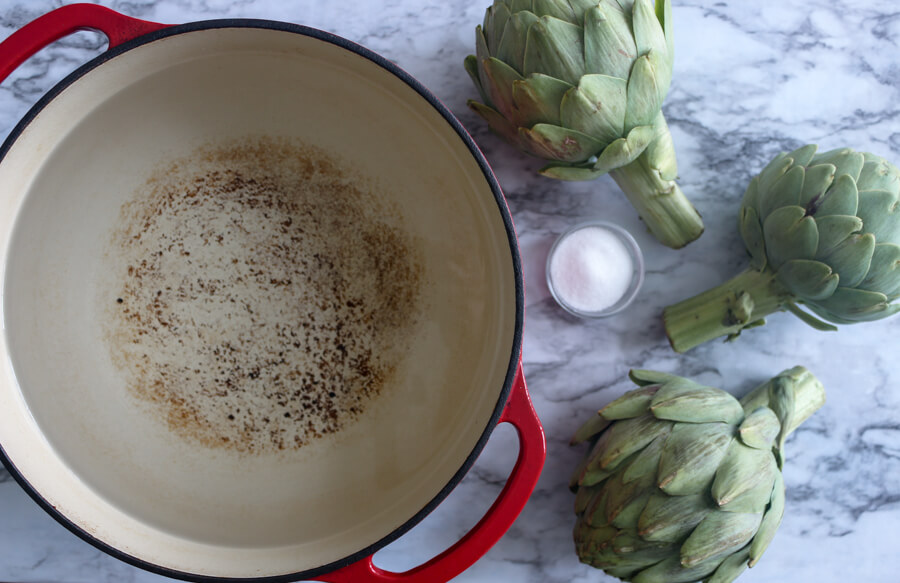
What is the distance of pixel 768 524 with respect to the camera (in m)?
0.68

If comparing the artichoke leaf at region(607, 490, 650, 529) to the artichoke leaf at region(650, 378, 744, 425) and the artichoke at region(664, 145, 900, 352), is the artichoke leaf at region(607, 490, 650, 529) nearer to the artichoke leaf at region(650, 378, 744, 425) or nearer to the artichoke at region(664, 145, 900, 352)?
the artichoke leaf at region(650, 378, 744, 425)

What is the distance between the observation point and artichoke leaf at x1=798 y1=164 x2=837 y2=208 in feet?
2.12

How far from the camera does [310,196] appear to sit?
0.74 metres

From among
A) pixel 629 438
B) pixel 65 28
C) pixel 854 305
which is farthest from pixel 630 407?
pixel 65 28

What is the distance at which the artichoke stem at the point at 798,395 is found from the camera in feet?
2.39

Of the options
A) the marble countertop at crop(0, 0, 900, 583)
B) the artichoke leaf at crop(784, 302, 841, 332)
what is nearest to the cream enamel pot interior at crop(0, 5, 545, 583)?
the marble countertop at crop(0, 0, 900, 583)

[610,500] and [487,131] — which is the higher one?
[487,131]

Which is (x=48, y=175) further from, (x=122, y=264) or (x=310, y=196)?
(x=310, y=196)

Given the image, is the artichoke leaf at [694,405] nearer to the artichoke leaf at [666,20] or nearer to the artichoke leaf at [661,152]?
the artichoke leaf at [661,152]

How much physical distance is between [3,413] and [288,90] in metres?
0.43

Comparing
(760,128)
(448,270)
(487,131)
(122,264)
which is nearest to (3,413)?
(122,264)

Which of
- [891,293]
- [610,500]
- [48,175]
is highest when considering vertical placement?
[48,175]

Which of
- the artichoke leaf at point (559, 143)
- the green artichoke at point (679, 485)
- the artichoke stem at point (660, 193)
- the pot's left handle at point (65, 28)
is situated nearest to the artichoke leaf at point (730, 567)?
the green artichoke at point (679, 485)

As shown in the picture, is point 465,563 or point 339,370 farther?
point 339,370
